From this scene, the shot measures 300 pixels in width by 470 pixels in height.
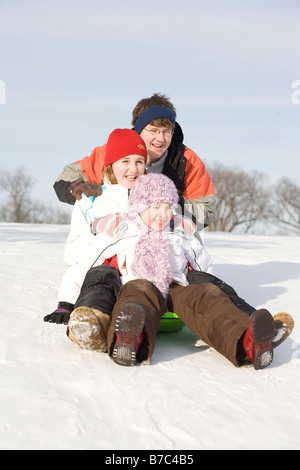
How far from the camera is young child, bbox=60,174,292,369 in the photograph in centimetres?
212

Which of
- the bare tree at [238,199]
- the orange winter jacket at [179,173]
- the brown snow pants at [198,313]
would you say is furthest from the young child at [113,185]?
the bare tree at [238,199]

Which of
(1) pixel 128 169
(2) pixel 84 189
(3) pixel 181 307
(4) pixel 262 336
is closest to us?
(4) pixel 262 336

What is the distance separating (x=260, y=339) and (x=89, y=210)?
4.87ft

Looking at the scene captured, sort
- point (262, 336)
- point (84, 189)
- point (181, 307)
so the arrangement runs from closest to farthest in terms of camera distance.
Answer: point (262, 336) → point (181, 307) → point (84, 189)

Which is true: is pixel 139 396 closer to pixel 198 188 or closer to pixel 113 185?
pixel 113 185

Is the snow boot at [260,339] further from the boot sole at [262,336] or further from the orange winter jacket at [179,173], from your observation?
the orange winter jacket at [179,173]

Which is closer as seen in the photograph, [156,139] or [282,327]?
[282,327]

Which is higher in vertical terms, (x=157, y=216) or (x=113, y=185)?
(x=113, y=185)

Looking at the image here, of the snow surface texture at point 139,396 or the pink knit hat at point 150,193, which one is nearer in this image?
the snow surface texture at point 139,396

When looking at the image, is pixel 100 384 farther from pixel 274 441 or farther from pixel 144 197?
pixel 144 197

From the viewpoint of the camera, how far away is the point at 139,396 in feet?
5.97

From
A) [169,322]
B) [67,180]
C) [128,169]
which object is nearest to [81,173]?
[67,180]

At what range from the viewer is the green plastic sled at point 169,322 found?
2.56 meters
